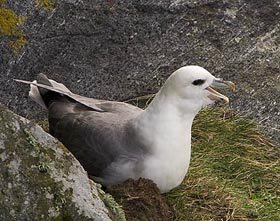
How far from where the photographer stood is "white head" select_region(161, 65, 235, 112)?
5141 millimetres

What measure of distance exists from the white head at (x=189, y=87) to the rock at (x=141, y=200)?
55 cm

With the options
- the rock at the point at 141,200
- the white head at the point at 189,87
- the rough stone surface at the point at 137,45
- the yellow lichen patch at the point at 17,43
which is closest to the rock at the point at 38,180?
the rock at the point at 141,200

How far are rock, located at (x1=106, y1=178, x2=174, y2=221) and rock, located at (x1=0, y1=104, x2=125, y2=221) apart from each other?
3.19 ft

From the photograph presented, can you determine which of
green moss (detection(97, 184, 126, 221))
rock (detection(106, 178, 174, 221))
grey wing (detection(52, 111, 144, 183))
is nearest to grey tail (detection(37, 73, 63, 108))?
grey wing (detection(52, 111, 144, 183))

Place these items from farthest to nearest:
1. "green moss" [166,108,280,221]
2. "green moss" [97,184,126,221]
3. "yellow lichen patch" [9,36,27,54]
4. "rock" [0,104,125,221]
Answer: "yellow lichen patch" [9,36,27,54]
"green moss" [166,108,280,221]
"green moss" [97,184,126,221]
"rock" [0,104,125,221]

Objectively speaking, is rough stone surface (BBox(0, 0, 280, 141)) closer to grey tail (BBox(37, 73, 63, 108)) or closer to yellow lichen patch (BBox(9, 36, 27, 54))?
yellow lichen patch (BBox(9, 36, 27, 54))

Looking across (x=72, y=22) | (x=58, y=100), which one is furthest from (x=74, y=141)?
(x=72, y=22)

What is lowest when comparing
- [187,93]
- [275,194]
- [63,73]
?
[275,194]

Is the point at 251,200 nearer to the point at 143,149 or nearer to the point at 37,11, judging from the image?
the point at 143,149

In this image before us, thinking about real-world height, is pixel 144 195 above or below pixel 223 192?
above

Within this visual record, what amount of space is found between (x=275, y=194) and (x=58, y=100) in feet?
5.14

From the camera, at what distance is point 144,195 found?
4895 millimetres

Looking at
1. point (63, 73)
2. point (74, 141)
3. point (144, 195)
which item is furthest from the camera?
point (63, 73)

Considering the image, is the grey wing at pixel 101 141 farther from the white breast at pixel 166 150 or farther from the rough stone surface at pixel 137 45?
the rough stone surface at pixel 137 45
